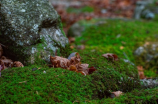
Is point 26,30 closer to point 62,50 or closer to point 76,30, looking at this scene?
point 62,50

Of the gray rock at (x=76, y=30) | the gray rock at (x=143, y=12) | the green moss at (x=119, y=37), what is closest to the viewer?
the green moss at (x=119, y=37)

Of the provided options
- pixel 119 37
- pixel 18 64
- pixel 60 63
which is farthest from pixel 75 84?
pixel 119 37

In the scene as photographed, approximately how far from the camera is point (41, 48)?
2.91 m

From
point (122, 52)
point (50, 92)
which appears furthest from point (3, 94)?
point (122, 52)

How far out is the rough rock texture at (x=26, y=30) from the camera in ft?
9.12

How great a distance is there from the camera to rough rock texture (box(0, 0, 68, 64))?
278cm

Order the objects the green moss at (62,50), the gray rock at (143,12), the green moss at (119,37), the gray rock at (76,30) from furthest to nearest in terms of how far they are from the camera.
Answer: the gray rock at (143,12) < the gray rock at (76,30) < the green moss at (119,37) < the green moss at (62,50)

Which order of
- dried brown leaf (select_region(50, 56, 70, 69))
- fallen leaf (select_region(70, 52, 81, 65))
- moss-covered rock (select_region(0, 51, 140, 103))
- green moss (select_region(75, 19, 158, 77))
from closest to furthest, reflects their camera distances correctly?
moss-covered rock (select_region(0, 51, 140, 103)) → dried brown leaf (select_region(50, 56, 70, 69)) → fallen leaf (select_region(70, 52, 81, 65)) → green moss (select_region(75, 19, 158, 77))

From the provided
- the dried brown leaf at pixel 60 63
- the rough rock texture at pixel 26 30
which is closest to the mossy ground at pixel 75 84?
the dried brown leaf at pixel 60 63

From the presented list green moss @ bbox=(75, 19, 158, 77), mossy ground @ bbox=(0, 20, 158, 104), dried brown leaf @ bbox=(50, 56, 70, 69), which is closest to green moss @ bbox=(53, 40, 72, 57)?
mossy ground @ bbox=(0, 20, 158, 104)

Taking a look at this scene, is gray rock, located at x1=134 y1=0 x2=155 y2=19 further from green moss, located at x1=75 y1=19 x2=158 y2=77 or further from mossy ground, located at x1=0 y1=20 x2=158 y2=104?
mossy ground, located at x1=0 y1=20 x2=158 y2=104

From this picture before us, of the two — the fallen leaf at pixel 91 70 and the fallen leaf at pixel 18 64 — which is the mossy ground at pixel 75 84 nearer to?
the fallen leaf at pixel 91 70

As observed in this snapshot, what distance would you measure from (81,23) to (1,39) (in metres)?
4.17

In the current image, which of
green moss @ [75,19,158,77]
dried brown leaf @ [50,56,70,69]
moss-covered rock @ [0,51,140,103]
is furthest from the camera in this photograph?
green moss @ [75,19,158,77]
